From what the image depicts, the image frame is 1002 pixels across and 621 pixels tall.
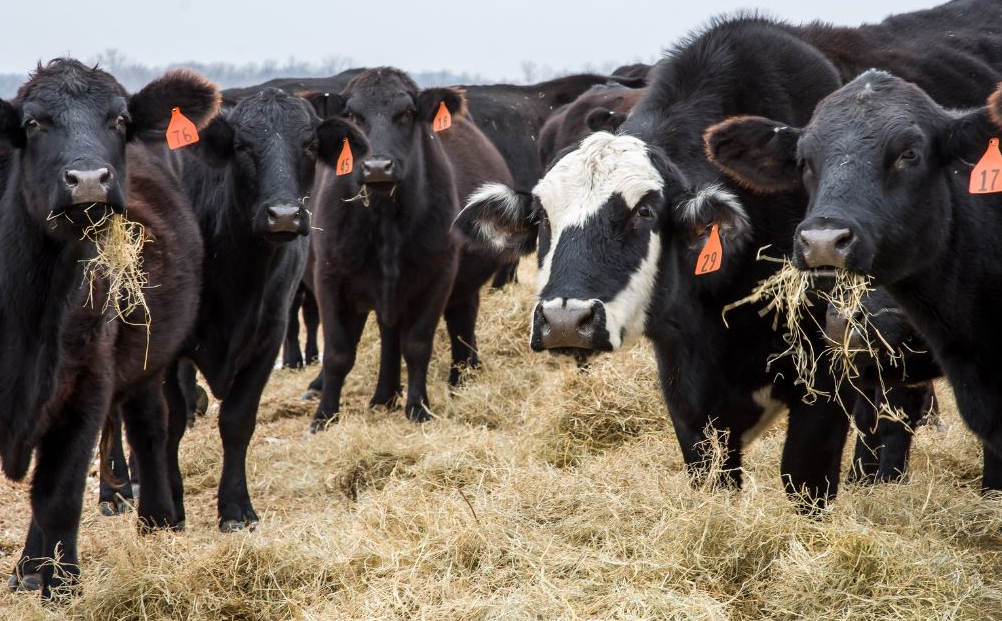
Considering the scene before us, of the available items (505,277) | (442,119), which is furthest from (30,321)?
(505,277)

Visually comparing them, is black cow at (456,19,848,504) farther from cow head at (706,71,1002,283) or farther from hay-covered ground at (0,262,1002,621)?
cow head at (706,71,1002,283)

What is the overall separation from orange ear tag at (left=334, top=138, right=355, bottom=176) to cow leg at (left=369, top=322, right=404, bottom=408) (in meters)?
1.63

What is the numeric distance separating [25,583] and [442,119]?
504cm

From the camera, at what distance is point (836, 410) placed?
4.52 metres

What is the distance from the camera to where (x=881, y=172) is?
3.74 m

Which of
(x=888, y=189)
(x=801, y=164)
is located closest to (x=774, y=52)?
(x=801, y=164)

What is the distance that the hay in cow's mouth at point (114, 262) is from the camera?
4391mm

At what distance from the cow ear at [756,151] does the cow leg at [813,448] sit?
920 millimetres

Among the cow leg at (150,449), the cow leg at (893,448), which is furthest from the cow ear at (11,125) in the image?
the cow leg at (893,448)

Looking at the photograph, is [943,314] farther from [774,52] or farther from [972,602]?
[774,52]

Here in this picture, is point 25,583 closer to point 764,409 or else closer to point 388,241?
point 764,409

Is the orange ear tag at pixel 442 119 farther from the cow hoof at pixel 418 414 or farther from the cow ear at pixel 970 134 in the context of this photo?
the cow ear at pixel 970 134

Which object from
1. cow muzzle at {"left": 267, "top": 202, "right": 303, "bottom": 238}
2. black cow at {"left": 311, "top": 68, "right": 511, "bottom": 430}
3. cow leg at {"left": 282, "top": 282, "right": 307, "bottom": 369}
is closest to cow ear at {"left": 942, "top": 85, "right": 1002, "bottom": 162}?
cow muzzle at {"left": 267, "top": 202, "right": 303, "bottom": 238}

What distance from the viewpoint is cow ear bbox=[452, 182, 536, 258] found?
4508 millimetres
